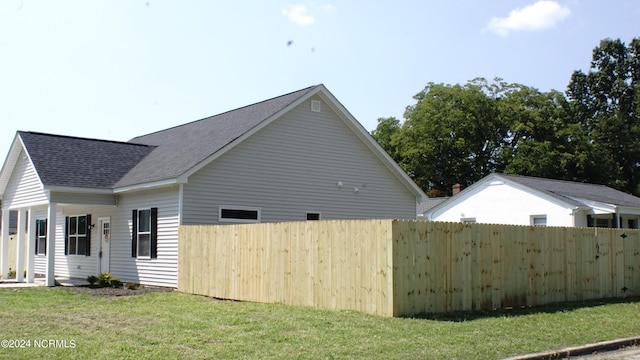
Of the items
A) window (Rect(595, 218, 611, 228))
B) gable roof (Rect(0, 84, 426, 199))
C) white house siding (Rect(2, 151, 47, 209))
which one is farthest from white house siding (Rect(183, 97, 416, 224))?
window (Rect(595, 218, 611, 228))

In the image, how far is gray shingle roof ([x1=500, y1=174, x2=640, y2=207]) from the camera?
28.7 m

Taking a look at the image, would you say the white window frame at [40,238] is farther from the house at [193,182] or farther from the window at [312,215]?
the window at [312,215]

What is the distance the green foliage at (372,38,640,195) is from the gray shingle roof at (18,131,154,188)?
31864 millimetres

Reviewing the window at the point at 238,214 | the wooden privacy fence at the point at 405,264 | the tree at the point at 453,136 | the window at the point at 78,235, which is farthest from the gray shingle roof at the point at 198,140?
the tree at the point at 453,136

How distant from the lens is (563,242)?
51.4 feet

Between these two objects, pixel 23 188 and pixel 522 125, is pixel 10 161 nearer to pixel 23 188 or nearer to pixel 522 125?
pixel 23 188

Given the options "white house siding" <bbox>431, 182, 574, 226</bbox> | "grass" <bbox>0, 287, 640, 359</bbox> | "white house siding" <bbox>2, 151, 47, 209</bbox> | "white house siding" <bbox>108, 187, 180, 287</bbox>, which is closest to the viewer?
"grass" <bbox>0, 287, 640, 359</bbox>

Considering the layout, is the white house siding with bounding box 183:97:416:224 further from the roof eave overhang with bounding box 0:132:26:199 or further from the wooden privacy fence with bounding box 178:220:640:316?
the roof eave overhang with bounding box 0:132:26:199

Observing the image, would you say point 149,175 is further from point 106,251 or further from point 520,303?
point 520,303

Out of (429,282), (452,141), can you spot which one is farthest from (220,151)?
(452,141)

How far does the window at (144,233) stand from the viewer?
1917cm

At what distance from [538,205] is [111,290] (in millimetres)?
19211

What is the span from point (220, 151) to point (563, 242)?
9.69 meters

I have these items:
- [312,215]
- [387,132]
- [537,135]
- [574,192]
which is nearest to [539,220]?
[574,192]
